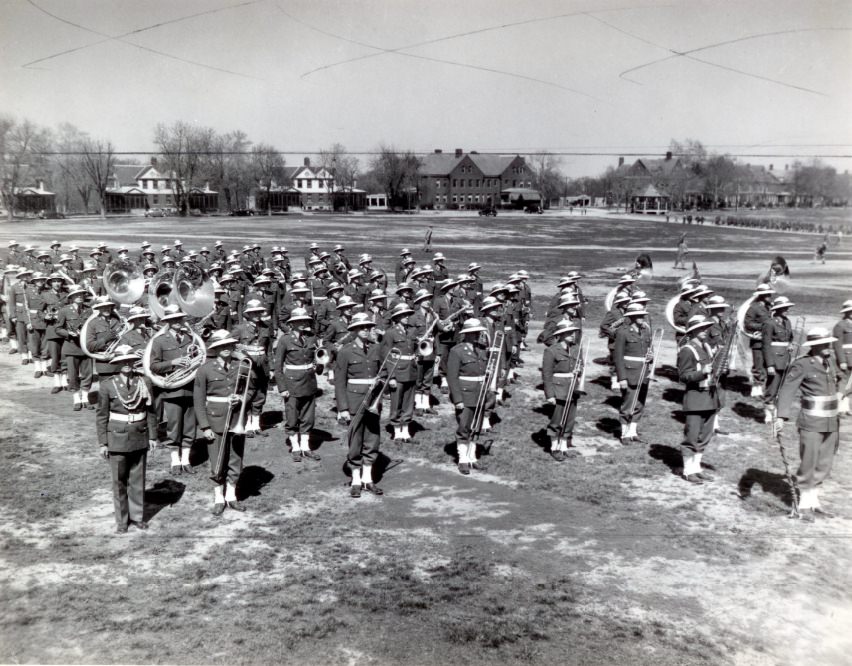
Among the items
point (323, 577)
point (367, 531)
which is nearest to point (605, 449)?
point (367, 531)

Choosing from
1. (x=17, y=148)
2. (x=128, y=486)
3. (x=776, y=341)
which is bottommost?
(x=128, y=486)

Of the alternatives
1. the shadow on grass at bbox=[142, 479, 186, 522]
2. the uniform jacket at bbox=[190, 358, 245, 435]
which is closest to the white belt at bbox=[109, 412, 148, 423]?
the uniform jacket at bbox=[190, 358, 245, 435]

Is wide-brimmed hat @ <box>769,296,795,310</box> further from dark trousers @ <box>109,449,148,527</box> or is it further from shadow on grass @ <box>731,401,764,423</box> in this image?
dark trousers @ <box>109,449,148,527</box>

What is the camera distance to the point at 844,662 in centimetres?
552

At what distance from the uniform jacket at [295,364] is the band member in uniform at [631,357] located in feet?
16.9

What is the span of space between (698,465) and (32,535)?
8887mm

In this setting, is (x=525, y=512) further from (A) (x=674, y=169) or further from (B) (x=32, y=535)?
(A) (x=674, y=169)

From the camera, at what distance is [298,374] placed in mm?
10133

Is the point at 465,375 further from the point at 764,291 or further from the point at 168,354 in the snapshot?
the point at 764,291

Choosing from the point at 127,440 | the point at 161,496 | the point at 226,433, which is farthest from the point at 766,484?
the point at 127,440

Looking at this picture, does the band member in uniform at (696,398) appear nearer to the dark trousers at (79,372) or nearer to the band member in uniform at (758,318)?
the band member in uniform at (758,318)

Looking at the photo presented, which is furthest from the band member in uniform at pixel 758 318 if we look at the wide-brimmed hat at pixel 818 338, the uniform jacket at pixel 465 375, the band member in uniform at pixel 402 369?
the band member in uniform at pixel 402 369

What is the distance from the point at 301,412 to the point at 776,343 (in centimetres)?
881

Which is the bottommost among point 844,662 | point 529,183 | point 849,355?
point 844,662
